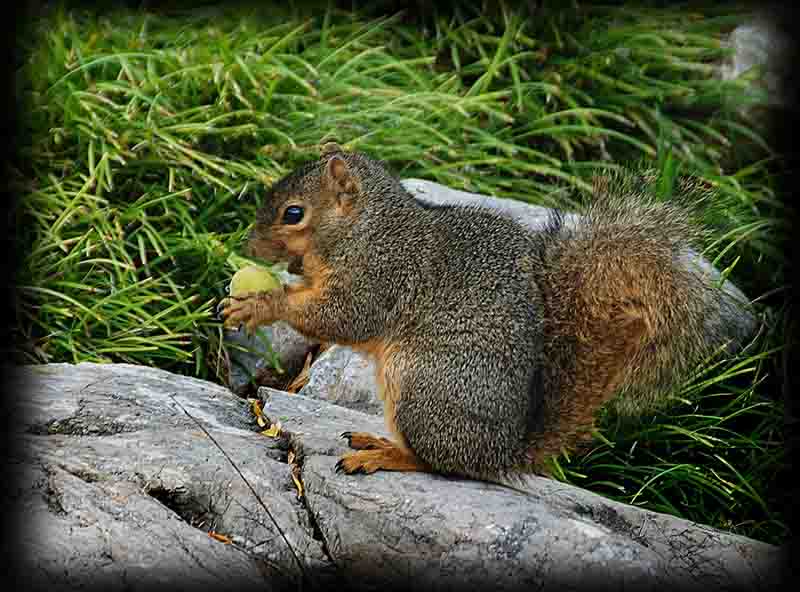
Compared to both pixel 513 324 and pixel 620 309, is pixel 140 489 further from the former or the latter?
pixel 620 309

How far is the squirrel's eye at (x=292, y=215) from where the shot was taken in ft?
10.7

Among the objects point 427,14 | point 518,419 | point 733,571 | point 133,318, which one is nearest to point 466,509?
point 518,419

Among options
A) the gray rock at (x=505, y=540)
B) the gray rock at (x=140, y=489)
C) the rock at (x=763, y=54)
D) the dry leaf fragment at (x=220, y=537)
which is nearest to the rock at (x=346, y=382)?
the gray rock at (x=140, y=489)

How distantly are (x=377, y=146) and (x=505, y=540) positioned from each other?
2.46 m

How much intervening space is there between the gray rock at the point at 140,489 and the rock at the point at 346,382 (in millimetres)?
610

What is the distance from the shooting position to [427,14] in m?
5.64

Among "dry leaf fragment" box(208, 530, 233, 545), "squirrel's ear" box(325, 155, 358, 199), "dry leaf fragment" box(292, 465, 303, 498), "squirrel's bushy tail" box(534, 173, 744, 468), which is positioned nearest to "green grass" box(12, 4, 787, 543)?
"squirrel's bushy tail" box(534, 173, 744, 468)

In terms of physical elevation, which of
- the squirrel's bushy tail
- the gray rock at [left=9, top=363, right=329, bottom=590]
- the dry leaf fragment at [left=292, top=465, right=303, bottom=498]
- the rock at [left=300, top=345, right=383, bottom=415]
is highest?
the squirrel's bushy tail

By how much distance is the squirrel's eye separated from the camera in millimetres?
3270

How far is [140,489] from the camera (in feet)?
9.07

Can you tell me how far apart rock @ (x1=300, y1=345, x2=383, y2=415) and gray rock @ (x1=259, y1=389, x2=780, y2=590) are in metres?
0.89

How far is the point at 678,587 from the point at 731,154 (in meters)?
3.21

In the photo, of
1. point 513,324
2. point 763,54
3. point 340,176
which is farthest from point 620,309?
point 763,54

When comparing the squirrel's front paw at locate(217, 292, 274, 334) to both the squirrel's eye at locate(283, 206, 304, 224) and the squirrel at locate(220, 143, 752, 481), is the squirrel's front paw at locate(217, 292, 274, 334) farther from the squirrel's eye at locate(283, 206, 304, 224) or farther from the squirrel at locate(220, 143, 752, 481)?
the squirrel's eye at locate(283, 206, 304, 224)
